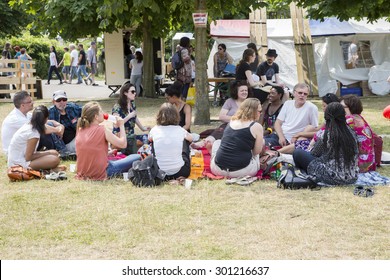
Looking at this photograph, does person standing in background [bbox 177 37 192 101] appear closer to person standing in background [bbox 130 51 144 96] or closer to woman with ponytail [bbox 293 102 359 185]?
person standing in background [bbox 130 51 144 96]

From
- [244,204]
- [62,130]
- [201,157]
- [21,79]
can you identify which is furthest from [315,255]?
[21,79]

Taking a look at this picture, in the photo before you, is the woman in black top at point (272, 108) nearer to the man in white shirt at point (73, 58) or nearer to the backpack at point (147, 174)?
the backpack at point (147, 174)

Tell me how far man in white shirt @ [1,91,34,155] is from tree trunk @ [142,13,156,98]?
12391mm

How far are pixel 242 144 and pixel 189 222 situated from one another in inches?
78.5

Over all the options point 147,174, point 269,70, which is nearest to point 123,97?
point 147,174

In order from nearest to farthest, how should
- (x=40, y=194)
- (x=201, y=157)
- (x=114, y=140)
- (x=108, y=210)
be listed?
(x=108, y=210)
(x=40, y=194)
(x=114, y=140)
(x=201, y=157)

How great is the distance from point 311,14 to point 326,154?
37.5 ft

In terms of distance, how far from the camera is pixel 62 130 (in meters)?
9.52

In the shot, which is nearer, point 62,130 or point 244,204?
point 244,204

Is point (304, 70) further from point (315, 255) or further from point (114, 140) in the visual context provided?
point (315, 255)

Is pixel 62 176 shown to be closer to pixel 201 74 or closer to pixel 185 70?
pixel 201 74

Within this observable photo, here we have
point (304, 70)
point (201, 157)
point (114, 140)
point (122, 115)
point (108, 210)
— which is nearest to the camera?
point (108, 210)

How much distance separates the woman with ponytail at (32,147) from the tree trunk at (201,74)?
5428 millimetres

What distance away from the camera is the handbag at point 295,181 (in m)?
7.67
